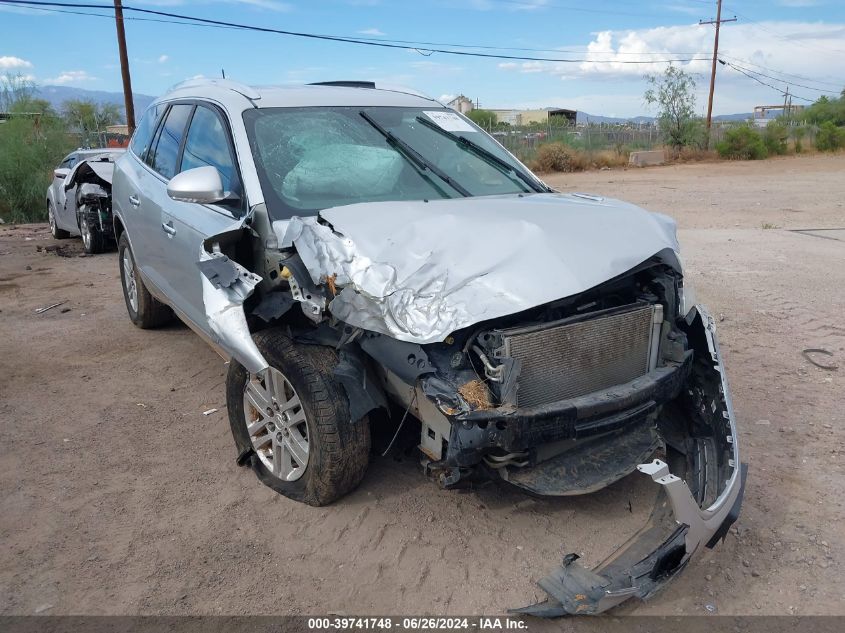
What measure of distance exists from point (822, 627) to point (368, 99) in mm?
3598

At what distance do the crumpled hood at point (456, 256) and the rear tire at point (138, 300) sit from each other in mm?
3250

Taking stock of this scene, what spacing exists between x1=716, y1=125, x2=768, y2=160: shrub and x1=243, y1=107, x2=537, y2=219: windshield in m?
31.2

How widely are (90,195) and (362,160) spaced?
26.4 feet

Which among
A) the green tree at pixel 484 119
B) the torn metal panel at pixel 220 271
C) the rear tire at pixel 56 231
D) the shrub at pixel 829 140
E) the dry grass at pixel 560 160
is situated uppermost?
the green tree at pixel 484 119

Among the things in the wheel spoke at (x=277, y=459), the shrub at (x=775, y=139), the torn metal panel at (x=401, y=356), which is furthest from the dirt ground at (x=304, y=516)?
the shrub at (x=775, y=139)

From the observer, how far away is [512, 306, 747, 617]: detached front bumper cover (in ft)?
8.06

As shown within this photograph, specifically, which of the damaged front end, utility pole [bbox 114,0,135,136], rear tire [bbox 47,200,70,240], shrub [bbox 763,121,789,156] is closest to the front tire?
the damaged front end

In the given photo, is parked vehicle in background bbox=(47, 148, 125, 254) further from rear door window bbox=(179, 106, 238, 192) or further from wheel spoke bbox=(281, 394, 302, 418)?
wheel spoke bbox=(281, 394, 302, 418)

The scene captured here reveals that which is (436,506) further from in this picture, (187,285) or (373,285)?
(187,285)

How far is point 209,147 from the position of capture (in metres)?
4.07

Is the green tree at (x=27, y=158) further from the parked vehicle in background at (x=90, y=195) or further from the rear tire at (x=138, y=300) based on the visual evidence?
Result: the rear tire at (x=138, y=300)

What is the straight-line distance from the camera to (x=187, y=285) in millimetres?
4094

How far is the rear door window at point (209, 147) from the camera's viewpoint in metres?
3.73

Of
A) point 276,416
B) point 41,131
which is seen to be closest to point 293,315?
point 276,416
